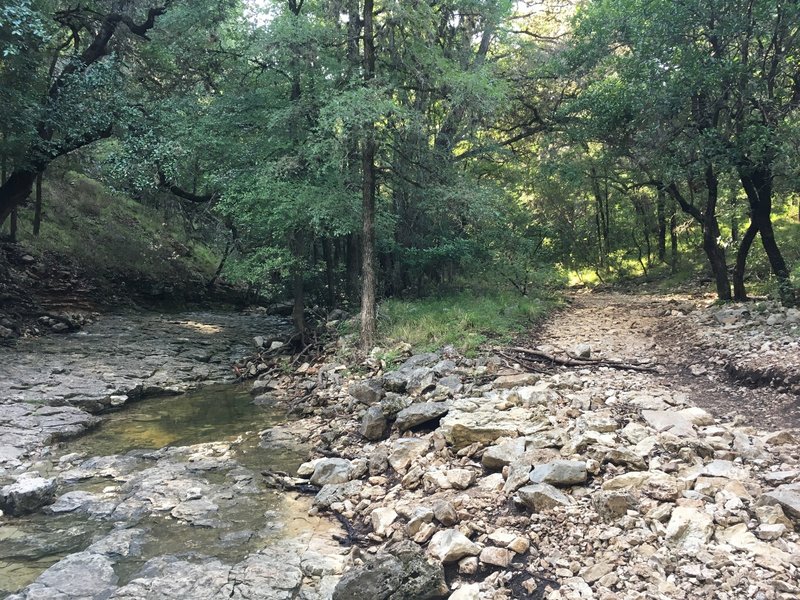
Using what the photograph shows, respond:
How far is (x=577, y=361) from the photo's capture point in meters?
8.61

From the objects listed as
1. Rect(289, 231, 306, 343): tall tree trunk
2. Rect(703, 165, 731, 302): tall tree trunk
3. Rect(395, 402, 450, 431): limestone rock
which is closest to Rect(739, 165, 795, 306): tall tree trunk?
Rect(703, 165, 731, 302): tall tree trunk

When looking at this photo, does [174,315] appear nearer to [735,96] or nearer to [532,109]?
[532,109]

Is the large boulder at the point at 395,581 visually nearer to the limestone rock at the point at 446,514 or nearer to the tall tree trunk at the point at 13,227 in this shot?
the limestone rock at the point at 446,514

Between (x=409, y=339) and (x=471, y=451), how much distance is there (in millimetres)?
4918

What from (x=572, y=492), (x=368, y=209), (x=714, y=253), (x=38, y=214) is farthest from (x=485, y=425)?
(x=38, y=214)

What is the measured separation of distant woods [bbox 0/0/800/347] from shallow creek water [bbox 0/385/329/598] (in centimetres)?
394

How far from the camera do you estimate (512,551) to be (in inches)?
163

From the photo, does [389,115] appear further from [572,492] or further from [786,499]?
[786,499]

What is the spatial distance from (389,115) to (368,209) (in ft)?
6.09

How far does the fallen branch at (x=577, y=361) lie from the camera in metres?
8.23

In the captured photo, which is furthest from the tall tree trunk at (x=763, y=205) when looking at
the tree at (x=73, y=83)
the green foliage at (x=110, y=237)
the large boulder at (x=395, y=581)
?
the green foliage at (x=110, y=237)

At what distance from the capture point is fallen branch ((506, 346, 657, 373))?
8227 mm

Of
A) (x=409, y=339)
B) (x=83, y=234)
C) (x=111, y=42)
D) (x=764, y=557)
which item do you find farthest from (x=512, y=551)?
(x=83, y=234)

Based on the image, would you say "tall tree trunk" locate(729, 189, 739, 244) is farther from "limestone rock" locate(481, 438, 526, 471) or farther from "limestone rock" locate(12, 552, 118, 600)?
"limestone rock" locate(12, 552, 118, 600)
